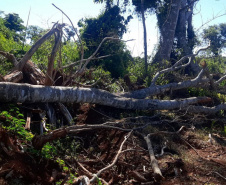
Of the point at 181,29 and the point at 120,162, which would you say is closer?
→ the point at 120,162

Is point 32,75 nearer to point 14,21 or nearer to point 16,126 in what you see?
point 16,126

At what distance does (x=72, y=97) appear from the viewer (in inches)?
164

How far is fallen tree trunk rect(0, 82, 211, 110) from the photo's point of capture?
11.6 ft

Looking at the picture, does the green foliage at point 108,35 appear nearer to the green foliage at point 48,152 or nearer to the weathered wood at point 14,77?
the weathered wood at point 14,77

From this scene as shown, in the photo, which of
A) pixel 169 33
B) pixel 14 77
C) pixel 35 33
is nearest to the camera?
pixel 14 77

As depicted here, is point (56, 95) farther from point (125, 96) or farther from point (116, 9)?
Result: point (116, 9)

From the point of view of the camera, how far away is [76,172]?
2.68 m

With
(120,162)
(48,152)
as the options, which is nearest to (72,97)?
(48,152)

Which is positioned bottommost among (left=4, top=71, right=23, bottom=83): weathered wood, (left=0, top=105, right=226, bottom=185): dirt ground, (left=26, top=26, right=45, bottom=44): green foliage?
(left=0, top=105, right=226, bottom=185): dirt ground

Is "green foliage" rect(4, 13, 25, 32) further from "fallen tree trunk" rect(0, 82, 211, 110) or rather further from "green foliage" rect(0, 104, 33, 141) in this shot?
Answer: "green foliage" rect(0, 104, 33, 141)

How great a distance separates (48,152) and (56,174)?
42cm

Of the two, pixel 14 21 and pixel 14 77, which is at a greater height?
pixel 14 21

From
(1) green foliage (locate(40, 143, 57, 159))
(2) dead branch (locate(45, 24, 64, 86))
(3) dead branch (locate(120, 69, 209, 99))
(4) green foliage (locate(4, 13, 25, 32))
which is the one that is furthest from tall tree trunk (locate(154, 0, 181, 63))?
(4) green foliage (locate(4, 13, 25, 32))

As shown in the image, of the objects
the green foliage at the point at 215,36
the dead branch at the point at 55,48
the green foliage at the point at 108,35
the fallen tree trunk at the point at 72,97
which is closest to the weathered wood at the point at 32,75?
the dead branch at the point at 55,48
